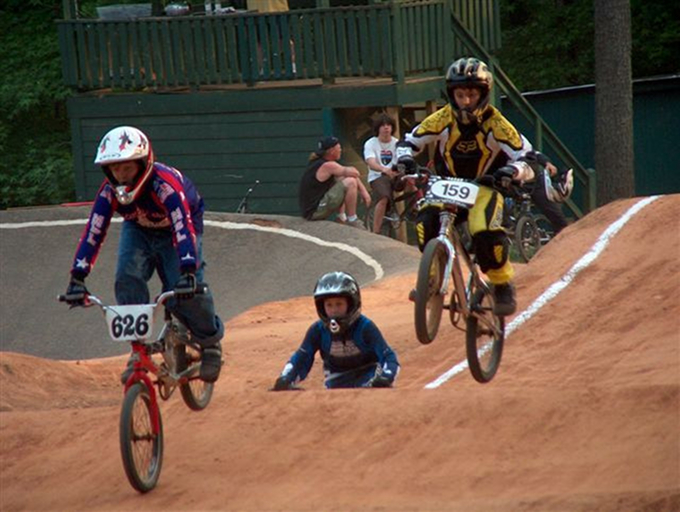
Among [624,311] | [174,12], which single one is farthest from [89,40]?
[624,311]

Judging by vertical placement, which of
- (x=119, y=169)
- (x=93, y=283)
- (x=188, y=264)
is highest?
(x=119, y=169)

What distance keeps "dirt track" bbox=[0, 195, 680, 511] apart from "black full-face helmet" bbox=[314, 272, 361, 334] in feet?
2.16

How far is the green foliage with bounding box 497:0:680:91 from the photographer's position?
104 feet

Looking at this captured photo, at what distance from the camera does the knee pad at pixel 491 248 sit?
999 centimetres

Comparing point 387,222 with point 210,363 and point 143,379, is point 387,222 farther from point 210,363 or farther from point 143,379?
point 143,379

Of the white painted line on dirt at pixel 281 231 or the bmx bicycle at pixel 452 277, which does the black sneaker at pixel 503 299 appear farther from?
the white painted line on dirt at pixel 281 231

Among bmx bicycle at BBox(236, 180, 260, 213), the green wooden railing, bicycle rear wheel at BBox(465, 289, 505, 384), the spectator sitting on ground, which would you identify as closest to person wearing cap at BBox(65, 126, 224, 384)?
bicycle rear wheel at BBox(465, 289, 505, 384)

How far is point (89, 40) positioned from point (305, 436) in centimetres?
1477

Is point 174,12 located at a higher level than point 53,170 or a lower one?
higher

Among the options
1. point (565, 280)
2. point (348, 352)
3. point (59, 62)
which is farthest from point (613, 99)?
point (348, 352)

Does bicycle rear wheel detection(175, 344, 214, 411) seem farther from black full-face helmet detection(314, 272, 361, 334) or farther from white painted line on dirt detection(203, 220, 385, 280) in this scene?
white painted line on dirt detection(203, 220, 385, 280)

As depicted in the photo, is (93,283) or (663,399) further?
(93,283)

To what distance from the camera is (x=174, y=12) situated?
77.5 feet

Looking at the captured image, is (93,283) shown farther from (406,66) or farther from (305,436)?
(305,436)
